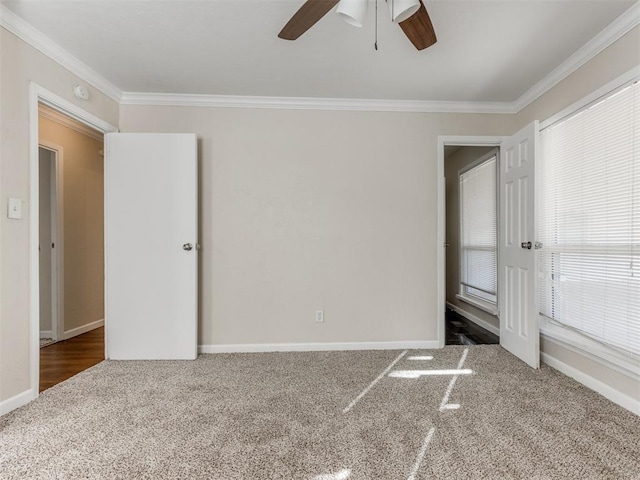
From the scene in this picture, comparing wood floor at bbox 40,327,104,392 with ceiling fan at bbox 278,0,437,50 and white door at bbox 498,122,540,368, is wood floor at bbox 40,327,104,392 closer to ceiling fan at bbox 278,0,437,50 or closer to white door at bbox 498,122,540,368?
ceiling fan at bbox 278,0,437,50

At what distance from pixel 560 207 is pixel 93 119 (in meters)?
3.90

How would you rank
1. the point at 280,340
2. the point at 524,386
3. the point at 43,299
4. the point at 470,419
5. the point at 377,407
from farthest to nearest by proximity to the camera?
the point at 43,299
the point at 280,340
the point at 524,386
the point at 377,407
the point at 470,419

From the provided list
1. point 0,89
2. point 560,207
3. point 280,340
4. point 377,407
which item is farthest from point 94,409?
point 560,207

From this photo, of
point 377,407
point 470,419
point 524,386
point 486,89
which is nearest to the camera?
point 470,419

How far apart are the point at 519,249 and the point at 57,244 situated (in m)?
4.73

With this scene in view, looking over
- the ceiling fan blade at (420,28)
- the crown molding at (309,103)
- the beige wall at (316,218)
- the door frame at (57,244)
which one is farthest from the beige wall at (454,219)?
the door frame at (57,244)

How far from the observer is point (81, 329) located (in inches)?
154

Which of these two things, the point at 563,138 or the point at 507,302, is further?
the point at 507,302

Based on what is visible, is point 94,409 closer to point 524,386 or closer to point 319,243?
point 319,243

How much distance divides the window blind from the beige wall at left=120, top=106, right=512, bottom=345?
902 millimetres

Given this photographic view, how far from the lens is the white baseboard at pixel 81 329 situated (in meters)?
3.70

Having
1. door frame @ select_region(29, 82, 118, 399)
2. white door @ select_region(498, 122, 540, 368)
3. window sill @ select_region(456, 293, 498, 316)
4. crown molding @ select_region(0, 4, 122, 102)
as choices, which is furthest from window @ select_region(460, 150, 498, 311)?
door frame @ select_region(29, 82, 118, 399)

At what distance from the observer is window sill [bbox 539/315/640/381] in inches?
79.5

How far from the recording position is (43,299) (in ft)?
11.9
